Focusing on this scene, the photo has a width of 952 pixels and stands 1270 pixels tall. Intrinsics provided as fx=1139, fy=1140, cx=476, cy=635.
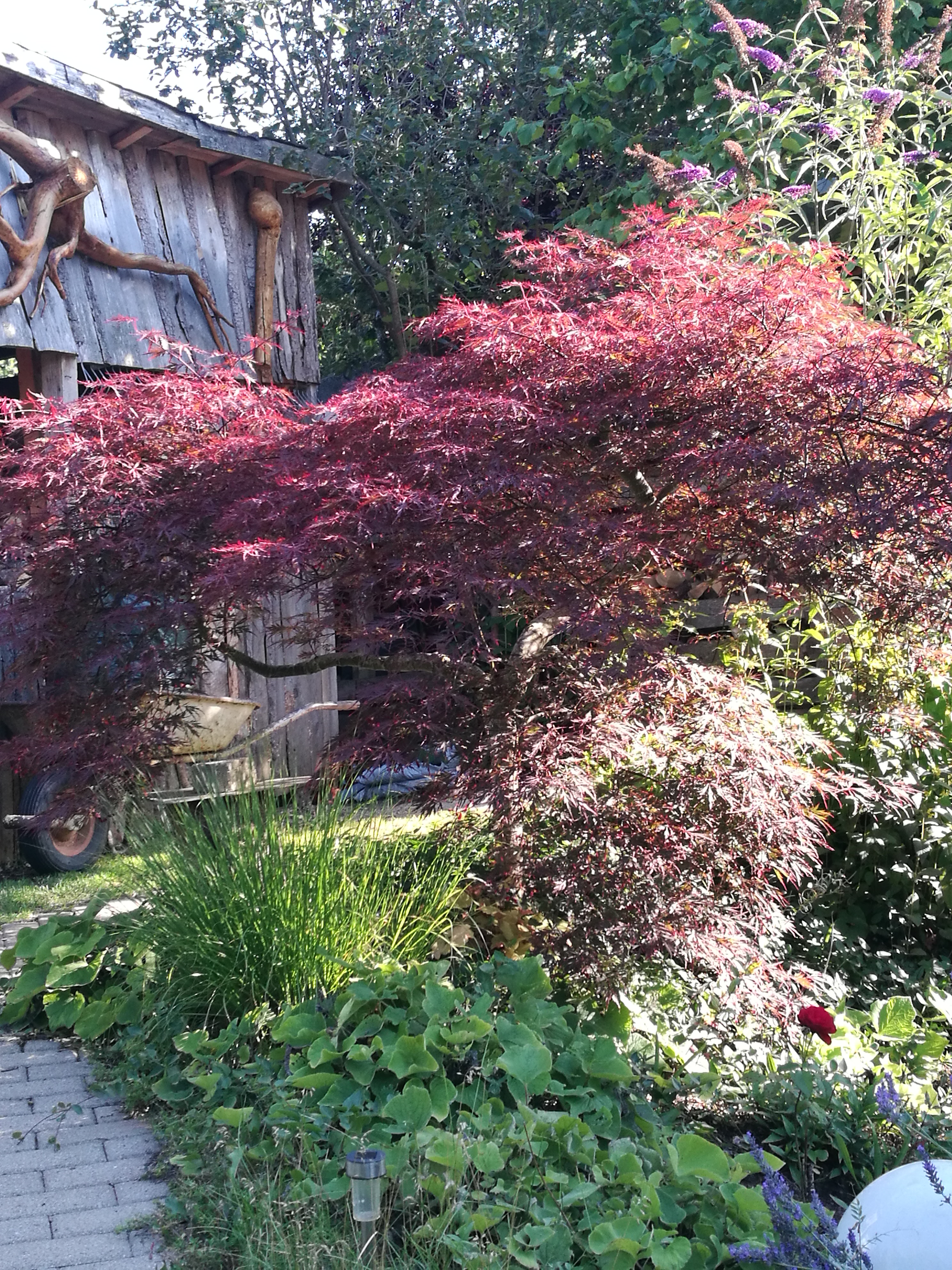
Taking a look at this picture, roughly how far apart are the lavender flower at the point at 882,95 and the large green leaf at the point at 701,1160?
444cm

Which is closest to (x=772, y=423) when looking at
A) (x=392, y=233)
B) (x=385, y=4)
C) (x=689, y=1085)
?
(x=689, y=1085)

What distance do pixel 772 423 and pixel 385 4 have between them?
8.28 m

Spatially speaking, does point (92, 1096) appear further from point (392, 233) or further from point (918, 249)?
point (392, 233)

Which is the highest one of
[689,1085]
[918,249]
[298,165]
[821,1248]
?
[298,165]

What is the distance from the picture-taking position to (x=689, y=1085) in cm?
336

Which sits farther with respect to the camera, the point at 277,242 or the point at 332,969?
the point at 277,242

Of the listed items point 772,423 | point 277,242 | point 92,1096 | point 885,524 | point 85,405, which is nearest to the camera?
point 885,524

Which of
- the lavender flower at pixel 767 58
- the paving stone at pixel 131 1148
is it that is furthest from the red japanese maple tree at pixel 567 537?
the lavender flower at pixel 767 58

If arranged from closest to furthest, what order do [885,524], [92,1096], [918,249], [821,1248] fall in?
[821,1248] < [885,524] < [92,1096] < [918,249]

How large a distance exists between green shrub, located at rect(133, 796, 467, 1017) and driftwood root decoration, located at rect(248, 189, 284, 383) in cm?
423

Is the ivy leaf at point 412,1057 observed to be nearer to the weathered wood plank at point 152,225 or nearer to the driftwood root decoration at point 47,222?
the driftwood root decoration at point 47,222

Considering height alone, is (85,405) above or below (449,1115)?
above

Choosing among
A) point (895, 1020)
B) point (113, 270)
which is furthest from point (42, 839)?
point (895, 1020)

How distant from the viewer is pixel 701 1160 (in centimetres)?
244
